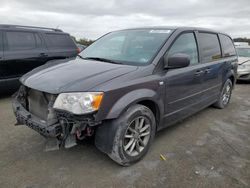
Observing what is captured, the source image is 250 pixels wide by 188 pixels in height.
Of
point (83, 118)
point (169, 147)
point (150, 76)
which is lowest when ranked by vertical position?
point (169, 147)

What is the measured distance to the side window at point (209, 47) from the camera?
4.06 m

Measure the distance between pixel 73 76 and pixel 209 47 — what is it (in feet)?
9.19

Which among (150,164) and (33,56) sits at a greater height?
(33,56)

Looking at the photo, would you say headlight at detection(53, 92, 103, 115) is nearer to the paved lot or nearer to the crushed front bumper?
the crushed front bumper

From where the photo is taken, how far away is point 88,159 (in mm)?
2939

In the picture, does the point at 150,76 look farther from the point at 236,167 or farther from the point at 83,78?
the point at 236,167

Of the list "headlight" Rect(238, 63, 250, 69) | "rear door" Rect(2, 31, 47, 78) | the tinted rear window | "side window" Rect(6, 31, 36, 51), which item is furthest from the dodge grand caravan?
"headlight" Rect(238, 63, 250, 69)

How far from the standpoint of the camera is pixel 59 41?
6.66 m

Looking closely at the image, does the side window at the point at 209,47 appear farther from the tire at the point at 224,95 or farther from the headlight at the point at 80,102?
the headlight at the point at 80,102

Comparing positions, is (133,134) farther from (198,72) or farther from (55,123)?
(198,72)

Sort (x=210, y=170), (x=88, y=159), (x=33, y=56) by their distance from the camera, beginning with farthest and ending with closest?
(x=33, y=56) → (x=88, y=159) → (x=210, y=170)

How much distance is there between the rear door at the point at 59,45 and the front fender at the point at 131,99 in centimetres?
419

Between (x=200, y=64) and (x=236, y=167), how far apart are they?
1.75m

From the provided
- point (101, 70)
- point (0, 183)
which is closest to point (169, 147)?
point (101, 70)
